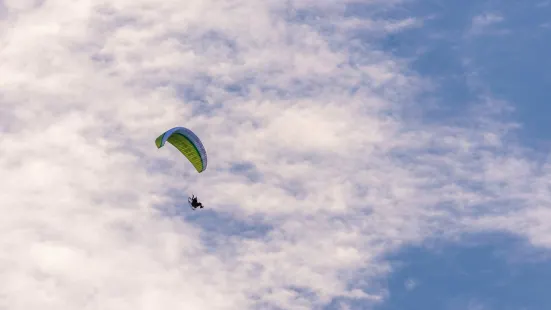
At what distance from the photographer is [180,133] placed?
91500 mm

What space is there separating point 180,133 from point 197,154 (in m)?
3.56

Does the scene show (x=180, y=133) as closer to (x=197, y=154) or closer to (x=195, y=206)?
(x=197, y=154)

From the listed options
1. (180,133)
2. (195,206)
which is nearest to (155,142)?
(180,133)

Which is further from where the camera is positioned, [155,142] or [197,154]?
[197,154]

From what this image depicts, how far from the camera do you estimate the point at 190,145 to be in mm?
93000

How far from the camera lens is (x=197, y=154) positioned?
93875 millimetres

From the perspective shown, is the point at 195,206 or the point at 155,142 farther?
the point at 195,206

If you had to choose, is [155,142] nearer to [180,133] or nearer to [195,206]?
[180,133]

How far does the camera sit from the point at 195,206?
98875mm

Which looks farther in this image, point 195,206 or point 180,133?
point 195,206

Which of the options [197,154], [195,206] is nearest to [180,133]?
[197,154]

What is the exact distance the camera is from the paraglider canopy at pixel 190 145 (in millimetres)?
91500

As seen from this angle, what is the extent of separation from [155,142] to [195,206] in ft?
45.1

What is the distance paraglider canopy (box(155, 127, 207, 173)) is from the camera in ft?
300
